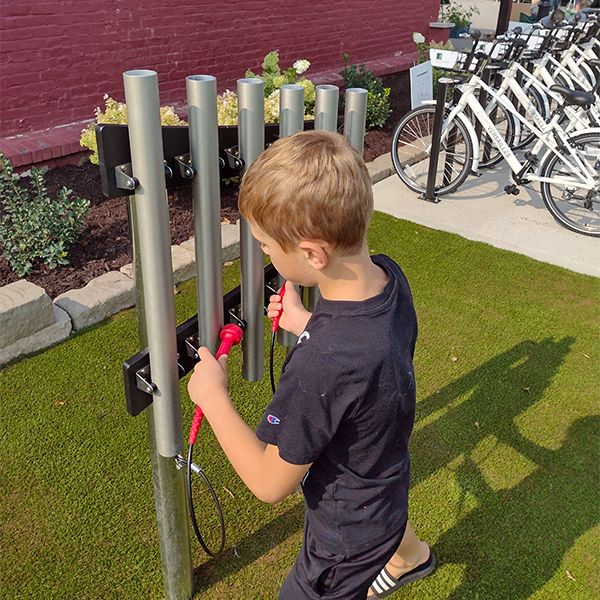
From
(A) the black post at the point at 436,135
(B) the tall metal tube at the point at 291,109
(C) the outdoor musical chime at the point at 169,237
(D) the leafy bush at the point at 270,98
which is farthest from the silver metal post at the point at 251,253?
(A) the black post at the point at 436,135

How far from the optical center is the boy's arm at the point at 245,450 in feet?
4.82

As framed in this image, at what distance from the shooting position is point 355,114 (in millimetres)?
2014

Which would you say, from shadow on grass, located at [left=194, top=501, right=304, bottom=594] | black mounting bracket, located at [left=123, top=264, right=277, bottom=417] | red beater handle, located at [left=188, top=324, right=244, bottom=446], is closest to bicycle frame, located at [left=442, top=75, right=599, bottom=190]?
shadow on grass, located at [left=194, top=501, right=304, bottom=594]

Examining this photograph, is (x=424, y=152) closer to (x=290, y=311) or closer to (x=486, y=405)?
(x=486, y=405)

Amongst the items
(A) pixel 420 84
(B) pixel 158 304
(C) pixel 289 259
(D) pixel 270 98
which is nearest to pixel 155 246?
(B) pixel 158 304

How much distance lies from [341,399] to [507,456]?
2.00 metres

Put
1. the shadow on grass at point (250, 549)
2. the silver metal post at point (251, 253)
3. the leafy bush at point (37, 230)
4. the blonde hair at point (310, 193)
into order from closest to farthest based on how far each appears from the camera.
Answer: the blonde hair at point (310, 193), the silver metal post at point (251, 253), the shadow on grass at point (250, 549), the leafy bush at point (37, 230)

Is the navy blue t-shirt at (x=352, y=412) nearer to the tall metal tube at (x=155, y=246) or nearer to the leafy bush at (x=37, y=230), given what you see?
the tall metal tube at (x=155, y=246)

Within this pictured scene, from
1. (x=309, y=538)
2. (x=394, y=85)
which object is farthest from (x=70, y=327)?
(x=394, y=85)

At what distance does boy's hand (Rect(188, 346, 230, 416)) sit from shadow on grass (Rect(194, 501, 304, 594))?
1140mm

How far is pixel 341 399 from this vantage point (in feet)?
4.51

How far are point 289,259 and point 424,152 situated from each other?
18.1 ft

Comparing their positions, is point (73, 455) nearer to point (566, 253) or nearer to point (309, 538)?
point (309, 538)

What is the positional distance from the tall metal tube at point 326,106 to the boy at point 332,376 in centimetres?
50
